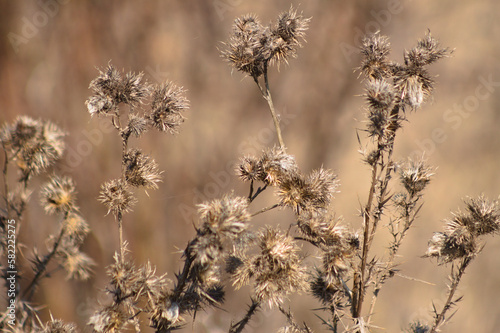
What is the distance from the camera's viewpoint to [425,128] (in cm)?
147

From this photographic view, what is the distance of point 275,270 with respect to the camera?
673 mm

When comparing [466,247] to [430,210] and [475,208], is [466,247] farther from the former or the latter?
[430,210]

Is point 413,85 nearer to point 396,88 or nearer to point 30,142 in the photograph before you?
point 396,88

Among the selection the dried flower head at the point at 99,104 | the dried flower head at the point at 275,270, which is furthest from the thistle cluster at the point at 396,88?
the dried flower head at the point at 99,104

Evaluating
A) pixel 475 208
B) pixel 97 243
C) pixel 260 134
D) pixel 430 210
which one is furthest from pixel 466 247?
pixel 97 243

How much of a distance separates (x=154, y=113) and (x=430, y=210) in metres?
1.06

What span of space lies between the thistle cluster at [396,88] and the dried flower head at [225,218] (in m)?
0.23

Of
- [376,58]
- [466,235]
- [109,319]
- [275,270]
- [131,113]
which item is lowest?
[109,319]

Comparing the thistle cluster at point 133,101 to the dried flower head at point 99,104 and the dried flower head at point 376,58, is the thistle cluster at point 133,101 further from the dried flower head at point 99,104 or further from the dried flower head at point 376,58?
the dried flower head at point 376,58

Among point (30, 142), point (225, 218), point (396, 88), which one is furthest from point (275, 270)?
point (30, 142)

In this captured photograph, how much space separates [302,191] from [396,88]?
0.70 ft

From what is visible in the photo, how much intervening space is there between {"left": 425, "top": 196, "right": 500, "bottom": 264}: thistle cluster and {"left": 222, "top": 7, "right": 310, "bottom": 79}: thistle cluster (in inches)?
15.9

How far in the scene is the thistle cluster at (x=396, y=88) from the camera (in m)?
0.66

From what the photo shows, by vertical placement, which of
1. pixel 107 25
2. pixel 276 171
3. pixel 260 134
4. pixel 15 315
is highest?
pixel 107 25
